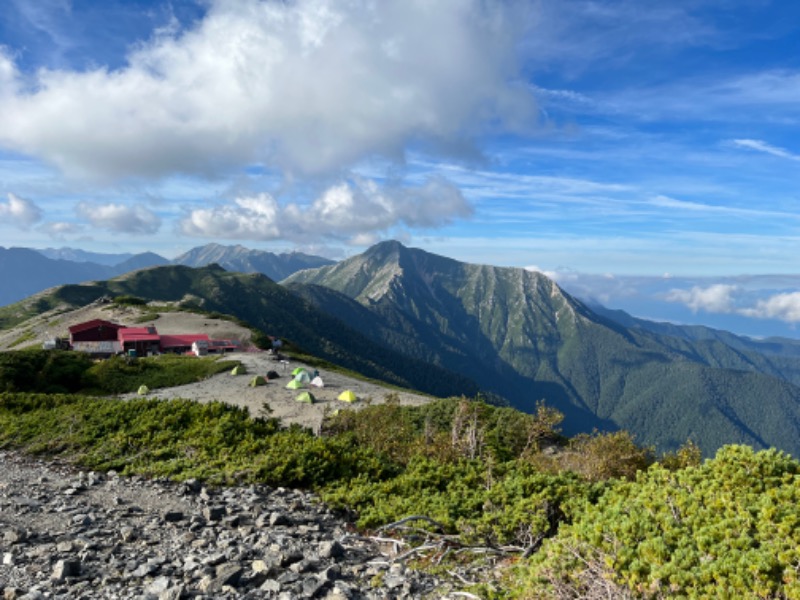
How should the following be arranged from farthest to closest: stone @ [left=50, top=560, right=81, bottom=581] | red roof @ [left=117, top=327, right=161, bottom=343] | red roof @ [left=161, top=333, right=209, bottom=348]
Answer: red roof @ [left=161, top=333, right=209, bottom=348] < red roof @ [left=117, top=327, right=161, bottom=343] < stone @ [left=50, top=560, right=81, bottom=581]

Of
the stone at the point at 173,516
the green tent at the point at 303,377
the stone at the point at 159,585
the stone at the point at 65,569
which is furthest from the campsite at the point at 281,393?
the stone at the point at 159,585

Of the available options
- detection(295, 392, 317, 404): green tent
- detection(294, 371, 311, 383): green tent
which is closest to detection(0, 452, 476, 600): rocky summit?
detection(295, 392, 317, 404): green tent

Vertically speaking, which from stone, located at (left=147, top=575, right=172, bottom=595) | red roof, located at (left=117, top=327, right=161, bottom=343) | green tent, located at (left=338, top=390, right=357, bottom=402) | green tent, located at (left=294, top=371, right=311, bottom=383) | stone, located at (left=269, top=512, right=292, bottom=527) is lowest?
green tent, located at (left=338, top=390, right=357, bottom=402)

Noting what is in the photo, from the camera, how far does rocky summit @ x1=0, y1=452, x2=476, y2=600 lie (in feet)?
21.5

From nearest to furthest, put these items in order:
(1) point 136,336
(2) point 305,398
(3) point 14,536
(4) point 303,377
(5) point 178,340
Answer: (3) point 14,536, (2) point 305,398, (4) point 303,377, (1) point 136,336, (5) point 178,340

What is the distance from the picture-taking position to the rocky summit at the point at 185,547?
654cm

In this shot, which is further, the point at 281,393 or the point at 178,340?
the point at 178,340

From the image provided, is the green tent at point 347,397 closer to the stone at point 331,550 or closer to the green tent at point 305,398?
the green tent at point 305,398

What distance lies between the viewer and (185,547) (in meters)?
8.05

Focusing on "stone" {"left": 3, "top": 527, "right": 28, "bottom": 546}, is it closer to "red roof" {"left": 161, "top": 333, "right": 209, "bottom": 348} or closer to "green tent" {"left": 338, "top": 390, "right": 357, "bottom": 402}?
"green tent" {"left": 338, "top": 390, "right": 357, "bottom": 402}

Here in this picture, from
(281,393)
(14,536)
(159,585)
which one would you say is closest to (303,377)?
(281,393)

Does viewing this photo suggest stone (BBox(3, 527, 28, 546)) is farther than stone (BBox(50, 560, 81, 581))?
Yes

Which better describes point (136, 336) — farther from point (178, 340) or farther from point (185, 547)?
point (185, 547)

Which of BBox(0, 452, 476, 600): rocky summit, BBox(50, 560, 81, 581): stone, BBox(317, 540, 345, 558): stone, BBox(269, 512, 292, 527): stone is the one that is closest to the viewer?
BBox(0, 452, 476, 600): rocky summit
